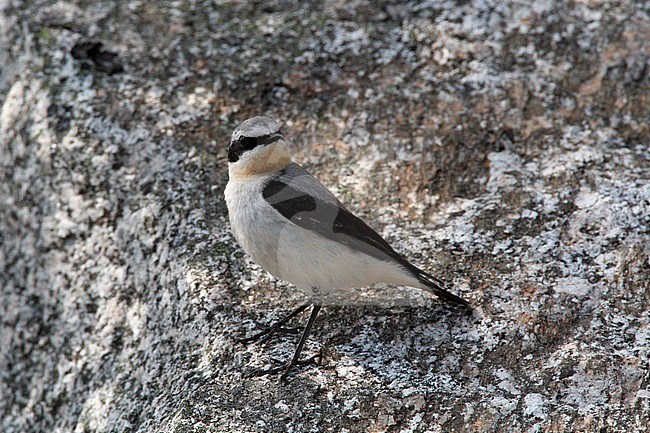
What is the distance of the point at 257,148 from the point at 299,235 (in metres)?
0.68

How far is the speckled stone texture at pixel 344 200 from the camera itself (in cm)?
470

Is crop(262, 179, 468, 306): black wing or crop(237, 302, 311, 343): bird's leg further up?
crop(262, 179, 468, 306): black wing

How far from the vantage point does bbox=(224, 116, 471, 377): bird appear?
16.0 ft

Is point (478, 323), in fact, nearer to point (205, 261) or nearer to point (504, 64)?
point (205, 261)

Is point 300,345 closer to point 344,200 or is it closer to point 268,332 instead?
point 268,332

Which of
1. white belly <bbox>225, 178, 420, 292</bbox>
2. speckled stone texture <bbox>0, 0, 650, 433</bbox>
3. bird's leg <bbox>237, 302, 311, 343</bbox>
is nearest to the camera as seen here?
speckled stone texture <bbox>0, 0, 650, 433</bbox>

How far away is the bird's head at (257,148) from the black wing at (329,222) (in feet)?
0.59

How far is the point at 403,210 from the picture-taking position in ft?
20.0

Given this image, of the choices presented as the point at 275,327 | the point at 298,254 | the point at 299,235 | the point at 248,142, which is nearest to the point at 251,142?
the point at 248,142

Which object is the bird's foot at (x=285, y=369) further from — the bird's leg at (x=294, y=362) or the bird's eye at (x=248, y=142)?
the bird's eye at (x=248, y=142)

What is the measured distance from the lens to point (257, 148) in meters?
5.07

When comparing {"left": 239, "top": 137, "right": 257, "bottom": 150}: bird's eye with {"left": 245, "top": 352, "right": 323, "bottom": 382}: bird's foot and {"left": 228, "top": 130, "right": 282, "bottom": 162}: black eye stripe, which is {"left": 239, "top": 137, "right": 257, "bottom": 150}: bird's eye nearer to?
{"left": 228, "top": 130, "right": 282, "bottom": 162}: black eye stripe

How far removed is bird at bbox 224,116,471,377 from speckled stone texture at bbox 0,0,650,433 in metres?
0.33

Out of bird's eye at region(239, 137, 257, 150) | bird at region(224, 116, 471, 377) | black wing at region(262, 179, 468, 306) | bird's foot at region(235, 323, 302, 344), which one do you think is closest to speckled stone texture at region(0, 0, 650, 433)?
bird's foot at region(235, 323, 302, 344)
